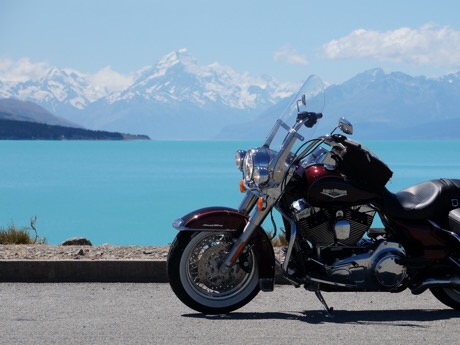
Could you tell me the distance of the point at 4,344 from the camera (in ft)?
19.0

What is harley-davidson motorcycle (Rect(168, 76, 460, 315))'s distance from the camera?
689cm

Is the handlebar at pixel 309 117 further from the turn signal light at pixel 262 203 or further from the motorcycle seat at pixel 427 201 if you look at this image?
the motorcycle seat at pixel 427 201

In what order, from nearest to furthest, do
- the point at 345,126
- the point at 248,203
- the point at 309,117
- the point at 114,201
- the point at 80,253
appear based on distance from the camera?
the point at 345,126 → the point at 309,117 → the point at 248,203 → the point at 80,253 → the point at 114,201

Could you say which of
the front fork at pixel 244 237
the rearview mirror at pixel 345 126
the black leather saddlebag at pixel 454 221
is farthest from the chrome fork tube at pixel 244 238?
the black leather saddlebag at pixel 454 221

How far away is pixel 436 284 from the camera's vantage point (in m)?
7.09

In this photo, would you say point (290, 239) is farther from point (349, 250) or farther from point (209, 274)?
point (209, 274)

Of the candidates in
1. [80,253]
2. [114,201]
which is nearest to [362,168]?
[80,253]

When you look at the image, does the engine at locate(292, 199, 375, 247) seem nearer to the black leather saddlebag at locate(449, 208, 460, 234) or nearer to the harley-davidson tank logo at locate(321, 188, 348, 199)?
the harley-davidson tank logo at locate(321, 188, 348, 199)

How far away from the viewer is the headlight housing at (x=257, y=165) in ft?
22.4

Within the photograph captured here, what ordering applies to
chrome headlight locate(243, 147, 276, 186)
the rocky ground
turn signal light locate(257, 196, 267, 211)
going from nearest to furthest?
chrome headlight locate(243, 147, 276, 186) → turn signal light locate(257, 196, 267, 211) → the rocky ground

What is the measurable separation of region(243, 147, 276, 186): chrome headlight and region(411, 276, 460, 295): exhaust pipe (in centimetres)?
136

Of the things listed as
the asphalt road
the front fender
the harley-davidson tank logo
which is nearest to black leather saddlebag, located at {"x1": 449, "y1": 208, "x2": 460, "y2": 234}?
the asphalt road

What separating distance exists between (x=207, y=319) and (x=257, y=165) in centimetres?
112

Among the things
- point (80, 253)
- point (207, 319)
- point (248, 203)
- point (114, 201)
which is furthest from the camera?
point (114, 201)
